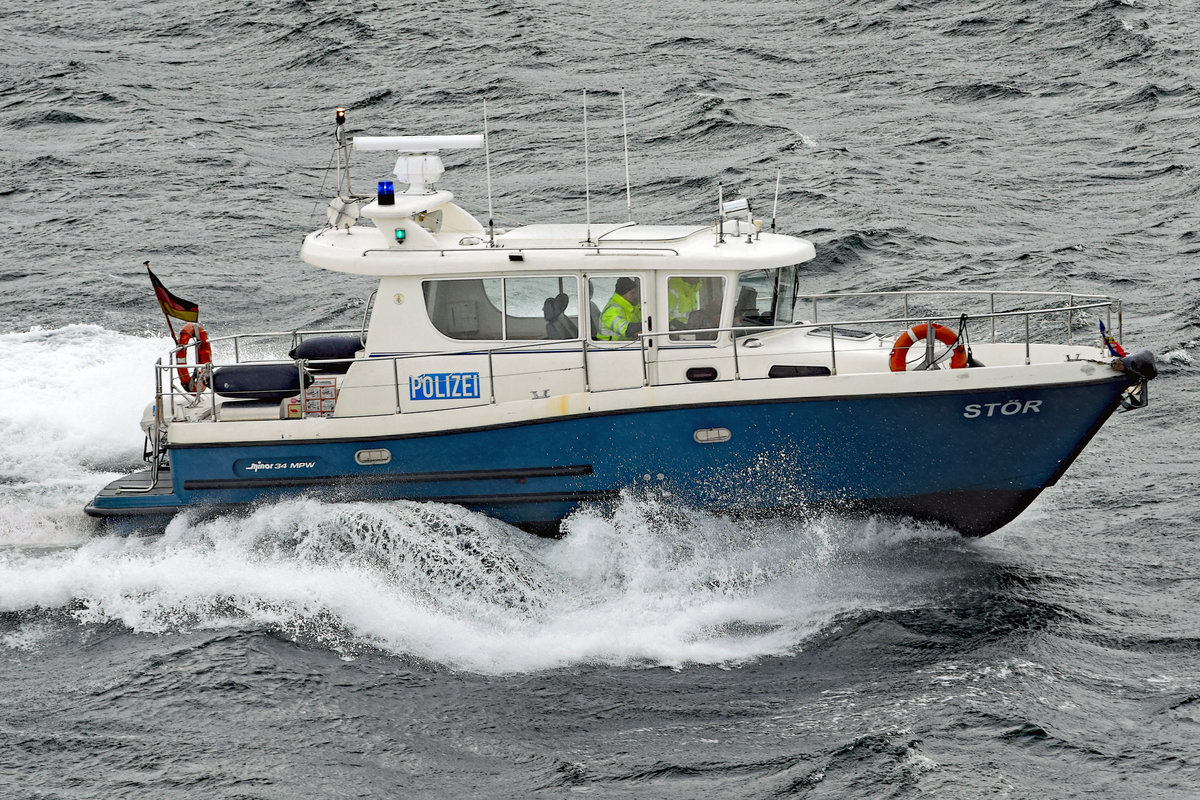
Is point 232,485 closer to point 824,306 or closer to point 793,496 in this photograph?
point 793,496

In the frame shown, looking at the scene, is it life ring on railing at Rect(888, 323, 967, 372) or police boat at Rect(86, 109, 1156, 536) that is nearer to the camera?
police boat at Rect(86, 109, 1156, 536)

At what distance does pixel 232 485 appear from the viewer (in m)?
10.6

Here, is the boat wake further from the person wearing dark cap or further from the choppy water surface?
the person wearing dark cap

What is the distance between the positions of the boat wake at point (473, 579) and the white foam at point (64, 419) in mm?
1443

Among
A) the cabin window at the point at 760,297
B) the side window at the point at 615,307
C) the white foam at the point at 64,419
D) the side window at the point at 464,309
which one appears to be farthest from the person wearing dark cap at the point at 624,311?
the white foam at the point at 64,419

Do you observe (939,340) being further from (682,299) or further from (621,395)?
(621,395)

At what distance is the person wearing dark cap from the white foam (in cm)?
496

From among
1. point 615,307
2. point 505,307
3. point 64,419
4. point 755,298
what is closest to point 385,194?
point 505,307

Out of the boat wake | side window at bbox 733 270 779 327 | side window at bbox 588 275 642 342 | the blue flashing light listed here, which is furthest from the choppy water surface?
the blue flashing light

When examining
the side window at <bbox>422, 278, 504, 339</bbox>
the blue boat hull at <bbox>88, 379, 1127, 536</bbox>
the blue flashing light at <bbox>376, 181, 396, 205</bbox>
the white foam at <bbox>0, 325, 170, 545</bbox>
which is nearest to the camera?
the blue boat hull at <bbox>88, 379, 1127, 536</bbox>

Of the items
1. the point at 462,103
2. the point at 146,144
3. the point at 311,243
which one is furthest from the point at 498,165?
the point at 311,243

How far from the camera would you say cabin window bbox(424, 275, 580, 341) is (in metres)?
10.3

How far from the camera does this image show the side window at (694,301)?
10141 mm

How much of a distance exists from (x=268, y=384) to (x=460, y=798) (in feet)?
14.6
